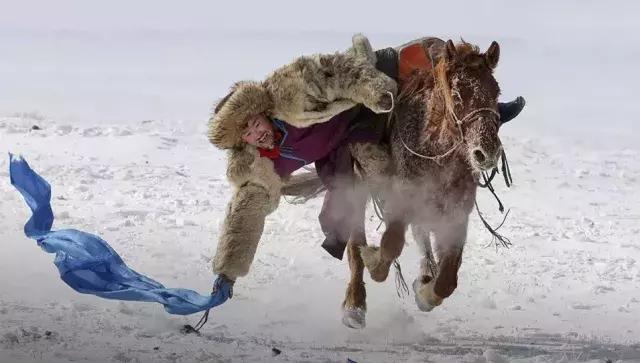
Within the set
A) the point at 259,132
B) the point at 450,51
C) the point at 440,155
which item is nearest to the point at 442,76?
the point at 450,51

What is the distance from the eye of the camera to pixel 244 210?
17.4ft

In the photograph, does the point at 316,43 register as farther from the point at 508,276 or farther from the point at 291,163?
the point at 291,163

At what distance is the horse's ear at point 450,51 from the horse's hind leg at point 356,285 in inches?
48.3

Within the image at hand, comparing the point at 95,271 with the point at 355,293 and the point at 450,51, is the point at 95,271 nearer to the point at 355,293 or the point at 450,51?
the point at 355,293

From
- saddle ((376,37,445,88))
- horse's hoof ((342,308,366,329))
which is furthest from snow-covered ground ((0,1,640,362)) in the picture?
saddle ((376,37,445,88))

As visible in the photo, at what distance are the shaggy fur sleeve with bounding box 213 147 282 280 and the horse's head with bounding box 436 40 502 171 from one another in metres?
1.19

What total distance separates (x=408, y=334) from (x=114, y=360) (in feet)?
6.33

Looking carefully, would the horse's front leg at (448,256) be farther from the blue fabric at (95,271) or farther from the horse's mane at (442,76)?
the blue fabric at (95,271)

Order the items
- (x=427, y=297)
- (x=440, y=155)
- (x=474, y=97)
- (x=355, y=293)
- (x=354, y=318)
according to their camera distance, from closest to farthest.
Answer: (x=474, y=97)
(x=440, y=155)
(x=427, y=297)
(x=354, y=318)
(x=355, y=293)

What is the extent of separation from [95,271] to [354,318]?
1.72 meters

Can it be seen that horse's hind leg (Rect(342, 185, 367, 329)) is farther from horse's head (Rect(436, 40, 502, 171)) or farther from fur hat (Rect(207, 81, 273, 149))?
horse's head (Rect(436, 40, 502, 171))

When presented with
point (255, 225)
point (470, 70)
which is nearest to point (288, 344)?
point (255, 225)

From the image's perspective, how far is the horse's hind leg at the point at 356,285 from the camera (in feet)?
19.3

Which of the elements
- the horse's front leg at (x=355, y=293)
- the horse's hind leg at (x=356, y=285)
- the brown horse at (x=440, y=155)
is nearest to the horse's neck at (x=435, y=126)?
the brown horse at (x=440, y=155)
